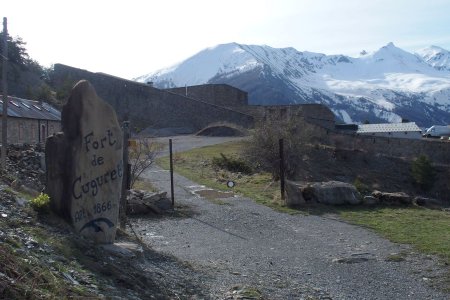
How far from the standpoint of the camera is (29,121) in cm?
3378

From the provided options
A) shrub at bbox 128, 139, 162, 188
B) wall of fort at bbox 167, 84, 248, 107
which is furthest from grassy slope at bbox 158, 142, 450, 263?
wall of fort at bbox 167, 84, 248, 107

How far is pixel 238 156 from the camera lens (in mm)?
29172

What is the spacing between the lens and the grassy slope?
37.6 ft

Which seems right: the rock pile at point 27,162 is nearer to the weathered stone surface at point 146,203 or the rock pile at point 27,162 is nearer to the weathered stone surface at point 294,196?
the weathered stone surface at point 146,203

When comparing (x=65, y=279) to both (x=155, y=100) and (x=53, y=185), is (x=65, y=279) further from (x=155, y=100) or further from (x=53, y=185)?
(x=155, y=100)

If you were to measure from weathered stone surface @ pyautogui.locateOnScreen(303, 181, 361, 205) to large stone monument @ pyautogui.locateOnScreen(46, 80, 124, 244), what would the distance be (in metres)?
10.4

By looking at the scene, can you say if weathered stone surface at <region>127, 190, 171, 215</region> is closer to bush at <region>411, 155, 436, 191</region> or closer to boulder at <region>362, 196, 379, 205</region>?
boulder at <region>362, 196, 379, 205</region>

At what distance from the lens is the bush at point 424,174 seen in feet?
113

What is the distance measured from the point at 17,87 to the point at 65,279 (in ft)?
183

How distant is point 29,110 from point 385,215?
26.2 m

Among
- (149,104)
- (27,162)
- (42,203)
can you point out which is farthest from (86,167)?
(149,104)

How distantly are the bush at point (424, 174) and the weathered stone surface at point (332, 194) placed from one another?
62.1ft

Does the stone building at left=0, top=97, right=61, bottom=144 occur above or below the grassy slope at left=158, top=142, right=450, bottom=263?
above

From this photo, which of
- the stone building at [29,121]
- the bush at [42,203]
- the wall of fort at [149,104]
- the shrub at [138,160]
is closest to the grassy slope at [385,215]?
the shrub at [138,160]
